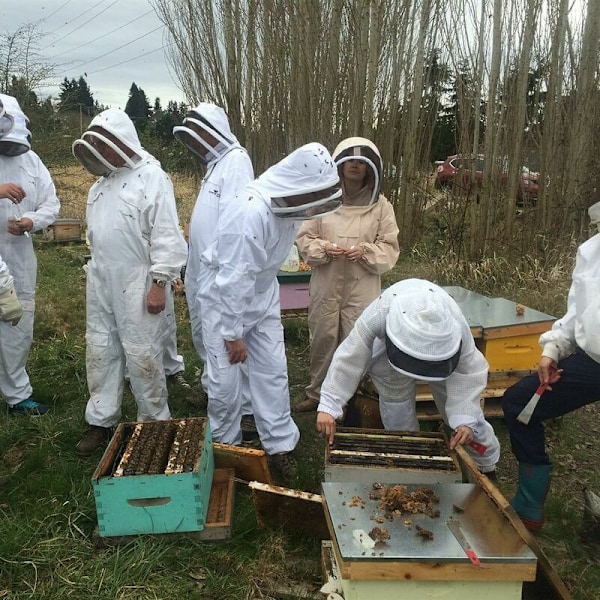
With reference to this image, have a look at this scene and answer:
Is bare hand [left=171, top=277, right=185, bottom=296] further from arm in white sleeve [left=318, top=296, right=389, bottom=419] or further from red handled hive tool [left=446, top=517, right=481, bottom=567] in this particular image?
red handled hive tool [left=446, top=517, right=481, bottom=567]

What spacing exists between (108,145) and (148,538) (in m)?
2.09

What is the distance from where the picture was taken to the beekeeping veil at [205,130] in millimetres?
3695

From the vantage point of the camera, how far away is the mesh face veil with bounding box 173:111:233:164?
370cm

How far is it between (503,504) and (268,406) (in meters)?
1.55

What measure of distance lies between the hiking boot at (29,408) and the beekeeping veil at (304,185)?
2276 millimetres

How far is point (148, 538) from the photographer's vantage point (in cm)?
259

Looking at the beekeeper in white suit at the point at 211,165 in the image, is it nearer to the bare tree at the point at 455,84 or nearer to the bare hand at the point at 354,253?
the bare hand at the point at 354,253

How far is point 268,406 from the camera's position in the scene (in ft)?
10.6

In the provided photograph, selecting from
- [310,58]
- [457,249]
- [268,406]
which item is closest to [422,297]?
[268,406]

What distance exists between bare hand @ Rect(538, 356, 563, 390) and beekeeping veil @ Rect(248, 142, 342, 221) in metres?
1.27

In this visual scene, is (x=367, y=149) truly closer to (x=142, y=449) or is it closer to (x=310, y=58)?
(x=142, y=449)

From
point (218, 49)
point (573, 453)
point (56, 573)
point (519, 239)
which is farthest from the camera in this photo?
point (218, 49)

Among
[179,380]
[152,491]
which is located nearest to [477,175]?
[179,380]

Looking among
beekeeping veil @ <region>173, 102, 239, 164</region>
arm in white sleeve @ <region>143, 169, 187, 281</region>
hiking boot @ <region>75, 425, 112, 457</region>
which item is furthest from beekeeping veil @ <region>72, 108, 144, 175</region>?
hiking boot @ <region>75, 425, 112, 457</region>
